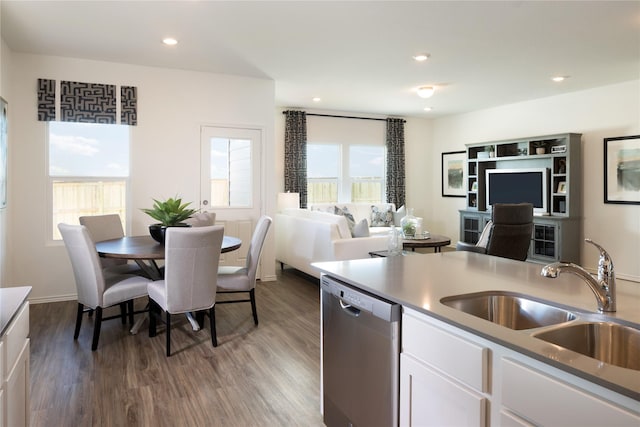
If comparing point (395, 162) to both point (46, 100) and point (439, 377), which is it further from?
point (439, 377)

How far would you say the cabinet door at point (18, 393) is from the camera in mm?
1480

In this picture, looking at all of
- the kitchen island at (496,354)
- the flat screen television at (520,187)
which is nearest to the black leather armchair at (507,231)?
the kitchen island at (496,354)

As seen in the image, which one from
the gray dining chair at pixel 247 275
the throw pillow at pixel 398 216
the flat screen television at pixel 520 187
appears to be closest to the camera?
the gray dining chair at pixel 247 275

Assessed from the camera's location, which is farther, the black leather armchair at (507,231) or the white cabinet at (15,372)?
the black leather armchair at (507,231)

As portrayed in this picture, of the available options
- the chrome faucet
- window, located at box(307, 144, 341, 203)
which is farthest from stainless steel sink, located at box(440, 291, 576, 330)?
window, located at box(307, 144, 341, 203)

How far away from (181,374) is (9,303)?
159 cm

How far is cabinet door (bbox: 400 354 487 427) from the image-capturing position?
4.39ft

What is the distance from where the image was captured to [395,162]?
8531 millimetres

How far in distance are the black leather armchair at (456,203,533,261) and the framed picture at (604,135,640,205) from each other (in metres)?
2.31

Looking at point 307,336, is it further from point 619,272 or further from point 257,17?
point 619,272

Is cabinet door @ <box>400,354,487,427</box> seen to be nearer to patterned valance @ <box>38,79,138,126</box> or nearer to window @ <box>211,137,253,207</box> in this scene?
window @ <box>211,137,253,207</box>

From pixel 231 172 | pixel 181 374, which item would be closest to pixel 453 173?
pixel 231 172

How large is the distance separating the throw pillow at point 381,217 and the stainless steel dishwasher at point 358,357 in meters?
5.63

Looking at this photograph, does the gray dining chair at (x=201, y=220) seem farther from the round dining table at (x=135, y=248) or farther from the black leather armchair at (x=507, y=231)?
the black leather armchair at (x=507, y=231)
